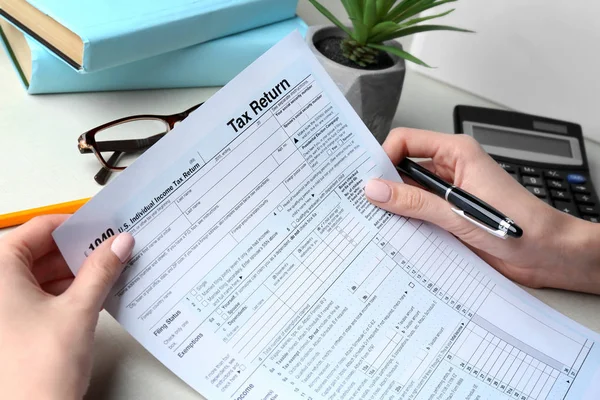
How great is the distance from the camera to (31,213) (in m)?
Result: 0.51

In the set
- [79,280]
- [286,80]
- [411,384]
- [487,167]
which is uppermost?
[487,167]

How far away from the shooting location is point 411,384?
44 cm

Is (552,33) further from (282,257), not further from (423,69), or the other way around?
(282,257)

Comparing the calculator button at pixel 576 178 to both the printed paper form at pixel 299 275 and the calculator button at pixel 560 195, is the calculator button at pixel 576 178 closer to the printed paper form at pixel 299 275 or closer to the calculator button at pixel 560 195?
the calculator button at pixel 560 195

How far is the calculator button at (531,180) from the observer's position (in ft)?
2.12

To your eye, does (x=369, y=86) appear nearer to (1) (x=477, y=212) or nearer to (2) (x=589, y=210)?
(1) (x=477, y=212)

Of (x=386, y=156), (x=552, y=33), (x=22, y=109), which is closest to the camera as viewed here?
(x=386, y=156)

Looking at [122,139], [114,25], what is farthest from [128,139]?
[114,25]

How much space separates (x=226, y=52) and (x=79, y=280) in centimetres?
38

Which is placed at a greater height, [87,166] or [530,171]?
[530,171]

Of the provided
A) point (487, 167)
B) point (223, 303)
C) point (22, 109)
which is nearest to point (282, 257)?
point (223, 303)

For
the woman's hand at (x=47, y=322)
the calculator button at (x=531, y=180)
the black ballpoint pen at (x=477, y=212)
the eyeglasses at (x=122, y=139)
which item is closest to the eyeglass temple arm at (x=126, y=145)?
the eyeglasses at (x=122, y=139)

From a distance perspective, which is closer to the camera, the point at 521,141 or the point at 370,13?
the point at 370,13

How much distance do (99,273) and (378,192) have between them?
0.79 feet
